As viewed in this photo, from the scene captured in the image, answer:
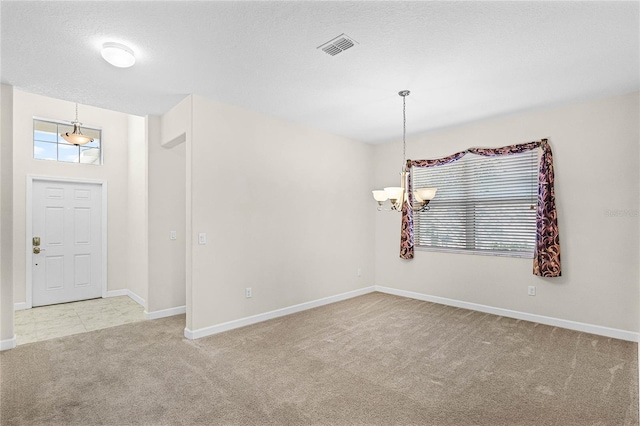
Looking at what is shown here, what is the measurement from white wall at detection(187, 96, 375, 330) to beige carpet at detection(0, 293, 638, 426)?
60 cm

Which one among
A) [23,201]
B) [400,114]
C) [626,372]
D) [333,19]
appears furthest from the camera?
[23,201]

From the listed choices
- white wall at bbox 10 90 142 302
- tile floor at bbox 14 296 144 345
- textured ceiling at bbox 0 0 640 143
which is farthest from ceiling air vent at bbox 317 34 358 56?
tile floor at bbox 14 296 144 345

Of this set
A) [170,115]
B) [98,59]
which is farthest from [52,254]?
[98,59]

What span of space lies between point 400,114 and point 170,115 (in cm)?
301

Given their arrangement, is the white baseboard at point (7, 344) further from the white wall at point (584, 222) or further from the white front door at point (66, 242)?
the white wall at point (584, 222)

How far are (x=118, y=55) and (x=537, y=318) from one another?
17.4 feet

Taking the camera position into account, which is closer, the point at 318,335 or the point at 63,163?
the point at 318,335

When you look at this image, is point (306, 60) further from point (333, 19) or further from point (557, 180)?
point (557, 180)

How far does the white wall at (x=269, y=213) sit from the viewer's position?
3.73 metres

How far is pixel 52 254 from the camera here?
16.7 feet

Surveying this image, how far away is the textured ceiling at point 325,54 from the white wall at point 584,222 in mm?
324

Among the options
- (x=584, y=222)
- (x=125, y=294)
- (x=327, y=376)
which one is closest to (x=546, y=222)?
(x=584, y=222)

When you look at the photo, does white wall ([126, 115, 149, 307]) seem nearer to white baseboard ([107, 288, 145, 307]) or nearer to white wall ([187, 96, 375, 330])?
white baseboard ([107, 288, 145, 307])

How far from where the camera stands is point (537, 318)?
4098mm
